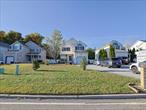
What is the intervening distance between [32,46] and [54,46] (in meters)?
7.22

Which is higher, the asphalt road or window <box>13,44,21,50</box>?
window <box>13,44,21,50</box>

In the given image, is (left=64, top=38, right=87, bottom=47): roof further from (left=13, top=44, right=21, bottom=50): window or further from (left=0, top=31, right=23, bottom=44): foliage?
(left=0, top=31, right=23, bottom=44): foliage

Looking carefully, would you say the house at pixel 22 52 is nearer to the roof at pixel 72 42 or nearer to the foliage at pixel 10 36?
the roof at pixel 72 42

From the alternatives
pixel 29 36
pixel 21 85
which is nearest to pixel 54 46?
pixel 29 36

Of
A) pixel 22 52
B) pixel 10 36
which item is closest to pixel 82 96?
pixel 22 52

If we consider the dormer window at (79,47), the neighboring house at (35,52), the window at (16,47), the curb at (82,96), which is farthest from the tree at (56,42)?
the curb at (82,96)

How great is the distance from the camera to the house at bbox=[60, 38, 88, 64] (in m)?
64.4

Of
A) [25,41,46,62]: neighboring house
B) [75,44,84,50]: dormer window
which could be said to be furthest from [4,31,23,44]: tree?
[75,44,84,50]: dormer window

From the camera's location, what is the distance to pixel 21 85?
1210cm

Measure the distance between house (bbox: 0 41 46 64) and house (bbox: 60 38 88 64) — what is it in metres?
6.90
